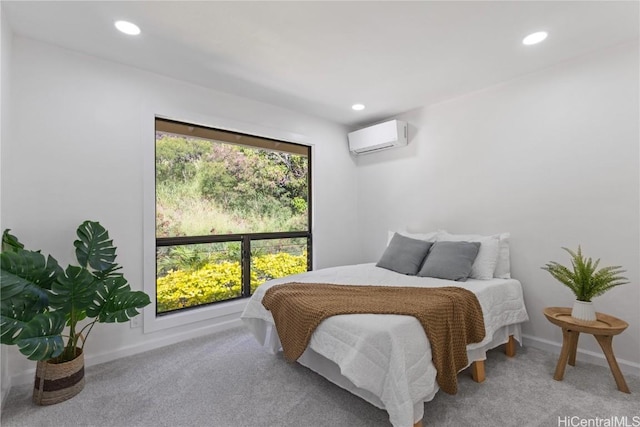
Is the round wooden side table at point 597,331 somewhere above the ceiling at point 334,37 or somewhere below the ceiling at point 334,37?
below

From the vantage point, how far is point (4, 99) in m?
2.01

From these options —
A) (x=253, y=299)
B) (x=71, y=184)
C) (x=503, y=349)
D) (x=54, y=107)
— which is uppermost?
(x=54, y=107)

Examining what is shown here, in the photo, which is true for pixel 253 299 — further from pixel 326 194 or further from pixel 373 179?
pixel 373 179

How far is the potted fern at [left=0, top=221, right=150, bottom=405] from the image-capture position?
1.72 metres

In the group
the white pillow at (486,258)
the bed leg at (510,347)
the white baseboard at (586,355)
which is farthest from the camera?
the white pillow at (486,258)

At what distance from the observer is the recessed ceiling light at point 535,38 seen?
7.38ft

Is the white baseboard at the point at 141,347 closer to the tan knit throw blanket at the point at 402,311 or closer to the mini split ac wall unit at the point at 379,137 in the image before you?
the tan knit throw blanket at the point at 402,311

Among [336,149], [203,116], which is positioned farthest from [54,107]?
[336,149]

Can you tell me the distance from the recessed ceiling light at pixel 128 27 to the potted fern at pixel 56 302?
1.38m

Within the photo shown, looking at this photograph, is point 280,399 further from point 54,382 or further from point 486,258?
point 486,258

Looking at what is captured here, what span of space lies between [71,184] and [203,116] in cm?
126

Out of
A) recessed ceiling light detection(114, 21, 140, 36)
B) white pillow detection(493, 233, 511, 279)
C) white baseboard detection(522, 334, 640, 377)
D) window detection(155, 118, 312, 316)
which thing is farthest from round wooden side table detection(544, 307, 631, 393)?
recessed ceiling light detection(114, 21, 140, 36)

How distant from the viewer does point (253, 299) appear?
8.34ft

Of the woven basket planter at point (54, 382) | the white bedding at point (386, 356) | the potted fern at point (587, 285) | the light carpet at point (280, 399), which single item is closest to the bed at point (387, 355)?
the white bedding at point (386, 356)
